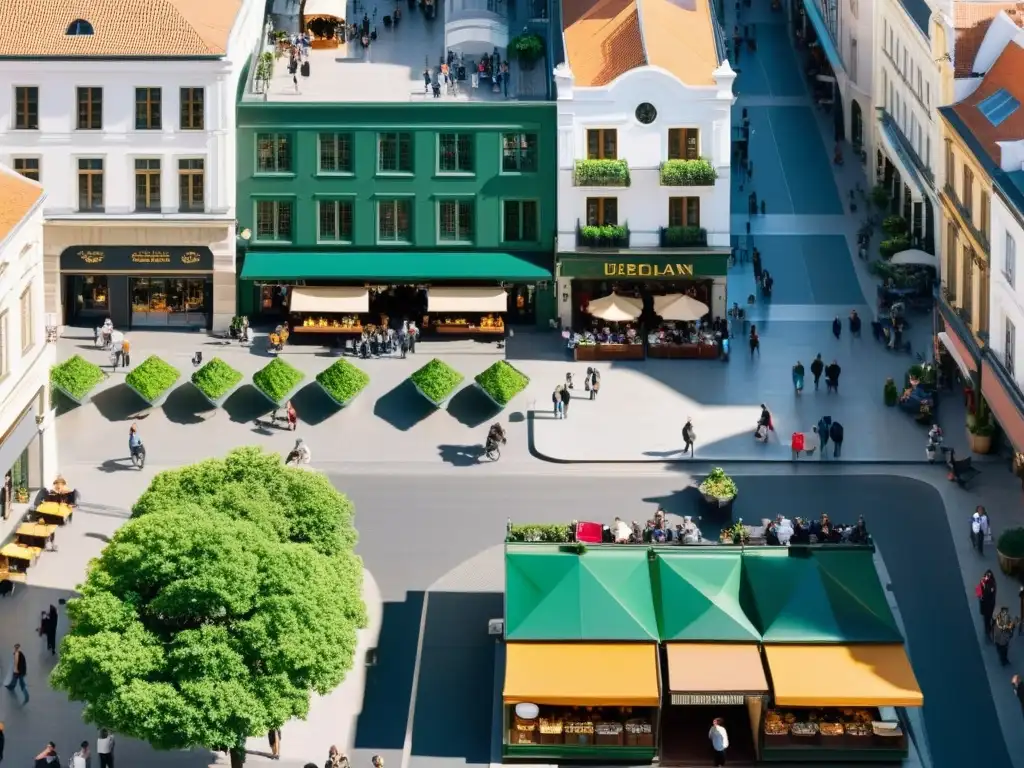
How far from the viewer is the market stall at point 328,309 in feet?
384

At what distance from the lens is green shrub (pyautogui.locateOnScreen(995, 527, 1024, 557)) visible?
93.1 m

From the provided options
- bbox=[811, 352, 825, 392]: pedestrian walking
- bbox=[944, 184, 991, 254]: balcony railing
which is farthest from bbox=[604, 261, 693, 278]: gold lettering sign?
bbox=[944, 184, 991, 254]: balcony railing

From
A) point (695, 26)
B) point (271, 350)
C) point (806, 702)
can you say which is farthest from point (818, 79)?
point (806, 702)

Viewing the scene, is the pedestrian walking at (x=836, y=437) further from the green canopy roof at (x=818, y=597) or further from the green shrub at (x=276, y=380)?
the green shrub at (x=276, y=380)

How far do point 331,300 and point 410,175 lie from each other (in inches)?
278

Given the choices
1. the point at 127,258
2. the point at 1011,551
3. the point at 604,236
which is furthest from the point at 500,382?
the point at 1011,551

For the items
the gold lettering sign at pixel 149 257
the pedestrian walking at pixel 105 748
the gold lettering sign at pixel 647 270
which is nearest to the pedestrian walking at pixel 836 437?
the gold lettering sign at pixel 647 270

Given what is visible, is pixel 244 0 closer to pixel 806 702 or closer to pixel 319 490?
pixel 319 490

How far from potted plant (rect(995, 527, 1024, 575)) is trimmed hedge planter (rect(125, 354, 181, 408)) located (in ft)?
→ 120

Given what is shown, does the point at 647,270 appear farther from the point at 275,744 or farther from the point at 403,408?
the point at 275,744

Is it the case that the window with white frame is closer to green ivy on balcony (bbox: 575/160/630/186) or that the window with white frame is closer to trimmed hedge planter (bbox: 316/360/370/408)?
green ivy on balcony (bbox: 575/160/630/186)

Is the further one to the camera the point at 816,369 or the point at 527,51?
the point at 527,51

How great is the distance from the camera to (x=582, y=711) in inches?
3292

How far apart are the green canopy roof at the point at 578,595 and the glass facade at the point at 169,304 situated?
3524 centimetres
